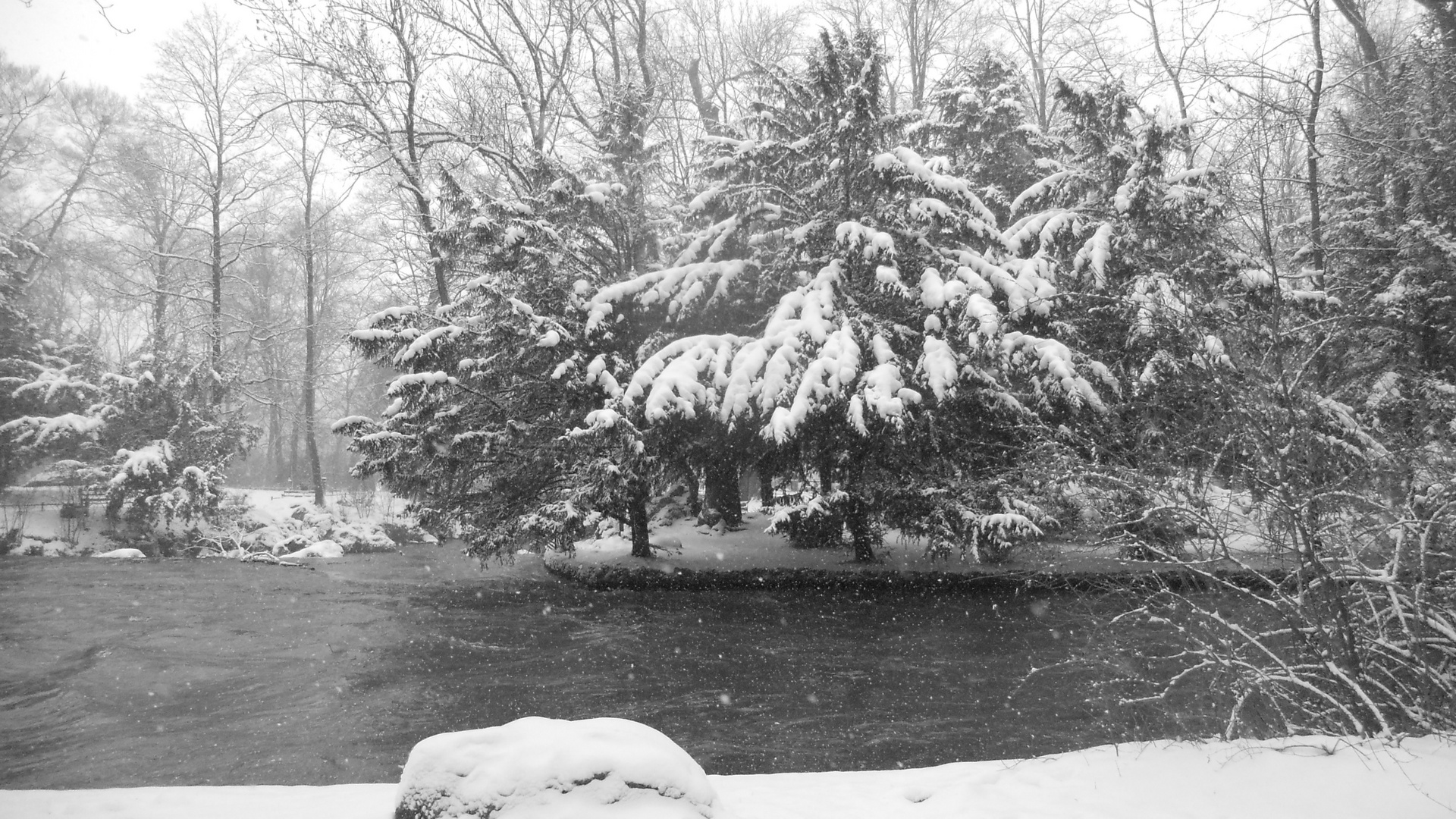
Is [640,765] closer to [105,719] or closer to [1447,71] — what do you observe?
[105,719]

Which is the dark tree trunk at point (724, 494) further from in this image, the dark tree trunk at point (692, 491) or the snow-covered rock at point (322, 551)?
the snow-covered rock at point (322, 551)

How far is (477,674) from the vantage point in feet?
27.7

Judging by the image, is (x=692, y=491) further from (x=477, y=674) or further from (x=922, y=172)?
(x=477, y=674)

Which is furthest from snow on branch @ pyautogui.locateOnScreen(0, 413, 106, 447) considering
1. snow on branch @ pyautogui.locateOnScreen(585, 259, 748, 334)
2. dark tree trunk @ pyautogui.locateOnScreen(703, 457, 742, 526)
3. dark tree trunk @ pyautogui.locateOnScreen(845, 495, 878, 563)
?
dark tree trunk @ pyautogui.locateOnScreen(845, 495, 878, 563)

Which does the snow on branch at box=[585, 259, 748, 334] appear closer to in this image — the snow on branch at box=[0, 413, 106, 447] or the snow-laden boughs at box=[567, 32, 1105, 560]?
the snow-laden boughs at box=[567, 32, 1105, 560]

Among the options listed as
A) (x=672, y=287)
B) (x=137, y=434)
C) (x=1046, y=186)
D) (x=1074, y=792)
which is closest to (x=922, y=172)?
(x=1046, y=186)

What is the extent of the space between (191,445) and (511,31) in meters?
12.0

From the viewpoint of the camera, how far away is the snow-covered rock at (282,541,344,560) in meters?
17.0

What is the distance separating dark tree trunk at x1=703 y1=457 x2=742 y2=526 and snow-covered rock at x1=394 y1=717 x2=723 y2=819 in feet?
34.6

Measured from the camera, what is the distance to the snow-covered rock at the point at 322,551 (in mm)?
16953

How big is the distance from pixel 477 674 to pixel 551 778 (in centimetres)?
531

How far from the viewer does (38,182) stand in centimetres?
2089

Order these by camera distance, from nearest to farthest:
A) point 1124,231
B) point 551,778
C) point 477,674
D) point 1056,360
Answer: point 551,778
point 477,674
point 1056,360
point 1124,231

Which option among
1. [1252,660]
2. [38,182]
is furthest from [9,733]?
[38,182]
